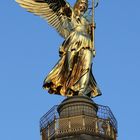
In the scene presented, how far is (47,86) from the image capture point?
3731 cm

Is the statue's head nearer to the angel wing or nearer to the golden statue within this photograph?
the golden statue

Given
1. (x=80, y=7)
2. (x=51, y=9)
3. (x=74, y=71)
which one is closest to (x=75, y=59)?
(x=74, y=71)

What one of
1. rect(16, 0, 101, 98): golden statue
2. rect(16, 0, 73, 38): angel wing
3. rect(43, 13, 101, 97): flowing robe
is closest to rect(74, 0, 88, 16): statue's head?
rect(16, 0, 101, 98): golden statue

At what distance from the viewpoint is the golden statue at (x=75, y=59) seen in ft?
120

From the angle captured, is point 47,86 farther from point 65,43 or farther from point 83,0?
point 83,0

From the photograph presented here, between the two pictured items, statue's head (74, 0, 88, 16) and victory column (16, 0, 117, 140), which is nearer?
victory column (16, 0, 117, 140)

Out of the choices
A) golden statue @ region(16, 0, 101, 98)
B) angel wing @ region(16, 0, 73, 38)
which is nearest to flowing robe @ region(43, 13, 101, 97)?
golden statue @ region(16, 0, 101, 98)

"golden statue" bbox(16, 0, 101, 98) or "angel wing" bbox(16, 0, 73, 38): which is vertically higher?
"angel wing" bbox(16, 0, 73, 38)

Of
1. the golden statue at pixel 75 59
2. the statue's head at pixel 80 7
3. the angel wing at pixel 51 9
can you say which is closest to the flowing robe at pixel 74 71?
the golden statue at pixel 75 59

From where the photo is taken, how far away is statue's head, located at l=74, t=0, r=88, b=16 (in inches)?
1564

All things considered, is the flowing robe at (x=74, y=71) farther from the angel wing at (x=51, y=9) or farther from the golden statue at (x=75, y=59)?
the angel wing at (x=51, y=9)

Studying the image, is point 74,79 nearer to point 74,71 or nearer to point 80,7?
point 74,71

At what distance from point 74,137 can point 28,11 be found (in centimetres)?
1075

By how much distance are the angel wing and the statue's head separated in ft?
1.54
